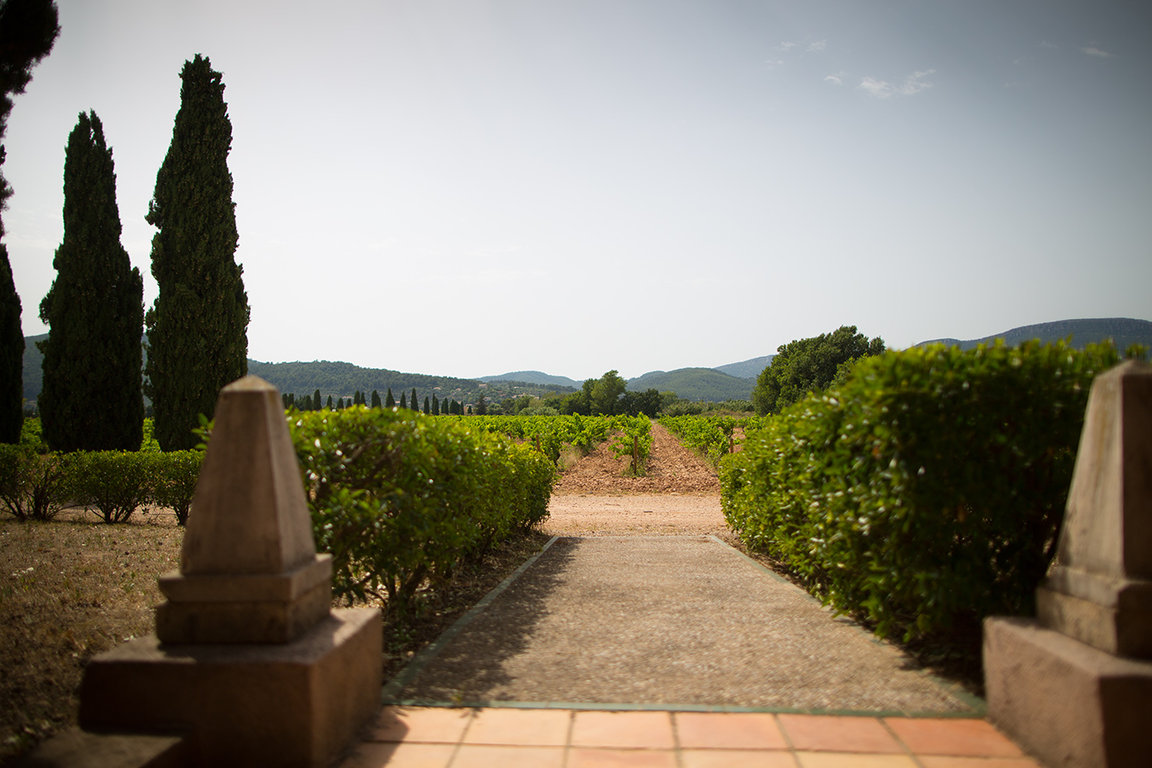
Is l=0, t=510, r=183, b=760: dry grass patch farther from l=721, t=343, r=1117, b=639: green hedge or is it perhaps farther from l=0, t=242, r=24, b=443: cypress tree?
l=0, t=242, r=24, b=443: cypress tree

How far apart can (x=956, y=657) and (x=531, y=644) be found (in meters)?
2.53

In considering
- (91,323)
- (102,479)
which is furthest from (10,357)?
(102,479)

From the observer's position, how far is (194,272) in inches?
566

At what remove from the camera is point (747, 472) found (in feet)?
24.0

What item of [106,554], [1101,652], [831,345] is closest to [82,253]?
[106,554]

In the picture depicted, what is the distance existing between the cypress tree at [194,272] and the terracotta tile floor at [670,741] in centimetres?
1331

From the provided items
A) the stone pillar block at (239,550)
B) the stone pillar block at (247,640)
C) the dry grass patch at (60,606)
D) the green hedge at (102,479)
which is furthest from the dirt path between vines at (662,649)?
the green hedge at (102,479)

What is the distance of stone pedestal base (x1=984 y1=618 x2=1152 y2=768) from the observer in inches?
90.1

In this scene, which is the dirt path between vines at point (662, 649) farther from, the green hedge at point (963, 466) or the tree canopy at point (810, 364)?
the tree canopy at point (810, 364)

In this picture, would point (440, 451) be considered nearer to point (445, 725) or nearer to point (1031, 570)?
point (445, 725)

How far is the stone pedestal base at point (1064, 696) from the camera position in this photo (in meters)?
2.29

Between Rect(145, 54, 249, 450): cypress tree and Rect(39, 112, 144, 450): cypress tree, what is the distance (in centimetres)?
162

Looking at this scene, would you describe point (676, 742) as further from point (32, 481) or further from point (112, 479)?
point (32, 481)

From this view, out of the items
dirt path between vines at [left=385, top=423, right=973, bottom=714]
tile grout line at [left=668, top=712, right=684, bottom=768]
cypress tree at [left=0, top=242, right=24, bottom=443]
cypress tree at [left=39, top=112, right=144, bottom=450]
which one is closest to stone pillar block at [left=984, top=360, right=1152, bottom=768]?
dirt path between vines at [left=385, top=423, right=973, bottom=714]
